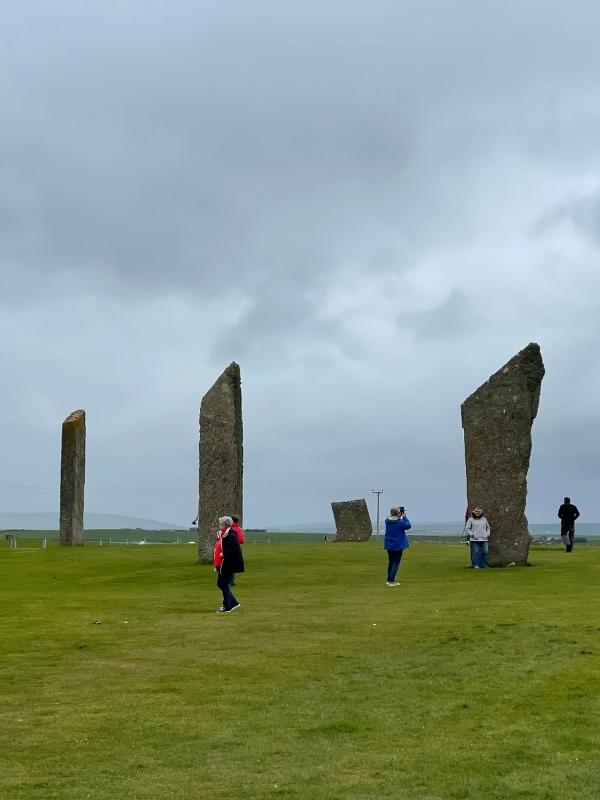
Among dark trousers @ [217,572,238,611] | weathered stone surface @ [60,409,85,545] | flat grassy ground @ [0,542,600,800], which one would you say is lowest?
flat grassy ground @ [0,542,600,800]

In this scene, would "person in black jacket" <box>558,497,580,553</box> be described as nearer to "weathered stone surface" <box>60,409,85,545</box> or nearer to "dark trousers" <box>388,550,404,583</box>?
"dark trousers" <box>388,550,404,583</box>

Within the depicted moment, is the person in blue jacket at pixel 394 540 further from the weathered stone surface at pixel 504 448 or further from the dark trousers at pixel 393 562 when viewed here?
the weathered stone surface at pixel 504 448

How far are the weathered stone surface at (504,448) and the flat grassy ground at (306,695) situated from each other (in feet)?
19.9

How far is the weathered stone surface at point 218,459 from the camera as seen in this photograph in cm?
2873

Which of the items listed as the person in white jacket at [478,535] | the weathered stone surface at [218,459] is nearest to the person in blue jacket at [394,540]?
the person in white jacket at [478,535]

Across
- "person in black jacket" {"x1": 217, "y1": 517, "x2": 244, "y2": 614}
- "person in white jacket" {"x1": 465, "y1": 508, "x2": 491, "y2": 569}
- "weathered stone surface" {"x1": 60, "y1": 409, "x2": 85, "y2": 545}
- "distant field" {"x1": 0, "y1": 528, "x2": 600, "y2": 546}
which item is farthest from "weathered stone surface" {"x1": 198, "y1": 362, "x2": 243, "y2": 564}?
"distant field" {"x1": 0, "y1": 528, "x2": 600, "y2": 546}

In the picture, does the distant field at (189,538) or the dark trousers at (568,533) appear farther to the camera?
the distant field at (189,538)

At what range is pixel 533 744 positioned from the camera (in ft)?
28.5

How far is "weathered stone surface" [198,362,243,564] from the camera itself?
2873 cm

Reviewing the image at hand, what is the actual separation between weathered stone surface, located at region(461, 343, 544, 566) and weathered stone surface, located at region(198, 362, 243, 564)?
6582 mm

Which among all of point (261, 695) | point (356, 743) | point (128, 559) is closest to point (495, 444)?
point (128, 559)

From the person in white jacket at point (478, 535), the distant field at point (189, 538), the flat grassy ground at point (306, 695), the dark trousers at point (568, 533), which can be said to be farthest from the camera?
the distant field at point (189, 538)

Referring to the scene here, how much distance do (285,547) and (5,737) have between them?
2765 centimetres

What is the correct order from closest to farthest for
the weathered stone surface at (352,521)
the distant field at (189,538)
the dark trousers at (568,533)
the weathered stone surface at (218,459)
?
the weathered stone surface at (218,459) → the dark trousers at (568,533) → the weathered stone surface at (352,521) → the distant field at (189,538)
